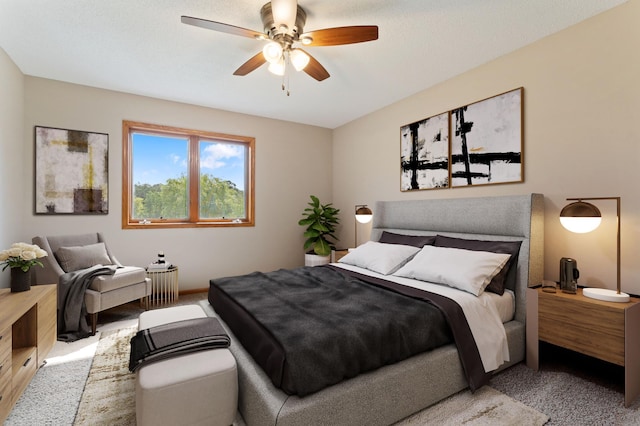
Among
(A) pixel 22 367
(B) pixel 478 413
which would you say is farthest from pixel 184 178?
(B) pixel 478 413

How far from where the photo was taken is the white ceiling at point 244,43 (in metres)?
2.32

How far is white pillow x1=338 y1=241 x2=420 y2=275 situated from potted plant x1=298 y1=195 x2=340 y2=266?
132cm

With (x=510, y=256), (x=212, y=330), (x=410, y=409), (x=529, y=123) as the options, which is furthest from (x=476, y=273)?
(x=212, y=330)

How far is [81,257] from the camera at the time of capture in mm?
3334

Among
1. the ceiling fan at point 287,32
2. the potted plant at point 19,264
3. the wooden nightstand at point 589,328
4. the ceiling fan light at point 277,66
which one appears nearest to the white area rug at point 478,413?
the wooden nightstand at point 589,328

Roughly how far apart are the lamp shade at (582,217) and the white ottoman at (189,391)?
2.49 metres

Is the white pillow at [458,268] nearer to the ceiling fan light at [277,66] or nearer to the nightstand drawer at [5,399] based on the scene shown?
the ceiling fan light at [277,66]

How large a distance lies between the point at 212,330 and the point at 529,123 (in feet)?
10.5

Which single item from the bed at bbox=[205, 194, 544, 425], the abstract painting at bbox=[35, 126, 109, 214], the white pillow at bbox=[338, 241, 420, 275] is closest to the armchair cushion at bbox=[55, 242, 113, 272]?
the abstract painting at bbox=[35, 126, 109, 214]

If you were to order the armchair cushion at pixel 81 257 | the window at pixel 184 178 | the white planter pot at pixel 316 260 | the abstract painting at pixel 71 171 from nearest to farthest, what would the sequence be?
the armchair cushion at pixel 81 257
the abstract painting at pixel 71 171
the window at pixel 184 178
the white planter pot at pixel 316 260

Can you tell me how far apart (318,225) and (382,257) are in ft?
6.30

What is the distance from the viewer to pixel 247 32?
7.36ft

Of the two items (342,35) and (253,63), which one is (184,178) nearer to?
(253,63)

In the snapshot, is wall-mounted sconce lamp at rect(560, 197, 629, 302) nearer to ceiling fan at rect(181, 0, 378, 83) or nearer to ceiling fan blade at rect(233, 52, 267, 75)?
ceiling fan at rect(181, 0, 378, 83)
